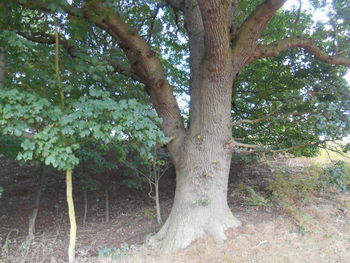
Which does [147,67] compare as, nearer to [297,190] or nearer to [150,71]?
[150,71]

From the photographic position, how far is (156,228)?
17.7 feet

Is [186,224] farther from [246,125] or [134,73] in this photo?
[246,125]

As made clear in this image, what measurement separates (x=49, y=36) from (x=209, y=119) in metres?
3.00

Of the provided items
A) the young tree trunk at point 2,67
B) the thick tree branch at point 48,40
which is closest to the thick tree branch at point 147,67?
the thick tree branch at point 48,40

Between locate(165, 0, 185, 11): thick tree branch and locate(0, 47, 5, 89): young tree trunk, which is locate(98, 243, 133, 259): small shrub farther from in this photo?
locate(165, 0, 185, 11): thick tree branch

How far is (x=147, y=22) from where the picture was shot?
25.7 ft

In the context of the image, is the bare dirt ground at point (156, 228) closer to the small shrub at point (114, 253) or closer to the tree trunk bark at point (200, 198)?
the small shrub at point (114, 253)

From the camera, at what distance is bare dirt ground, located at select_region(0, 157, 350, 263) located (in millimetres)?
3834

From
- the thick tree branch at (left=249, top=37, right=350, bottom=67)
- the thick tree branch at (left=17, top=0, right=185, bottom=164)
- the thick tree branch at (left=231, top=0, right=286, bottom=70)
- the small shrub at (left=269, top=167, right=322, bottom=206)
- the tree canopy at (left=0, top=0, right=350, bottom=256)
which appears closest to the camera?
the tree canopy at (left=0, top=0, right=350, bottom=256)

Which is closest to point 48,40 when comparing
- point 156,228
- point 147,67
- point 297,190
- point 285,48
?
point 147,67

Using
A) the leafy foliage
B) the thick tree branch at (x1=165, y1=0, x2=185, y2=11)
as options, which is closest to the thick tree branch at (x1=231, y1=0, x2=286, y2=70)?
the thick tree branch at (x1=165, y1=0, x2=185, y2=11)

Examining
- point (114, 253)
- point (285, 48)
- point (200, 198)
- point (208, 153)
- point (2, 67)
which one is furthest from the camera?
point (285, 48)

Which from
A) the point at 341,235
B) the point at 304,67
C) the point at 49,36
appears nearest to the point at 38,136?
the point at 49,36

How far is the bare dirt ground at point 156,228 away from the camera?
3834 millimetres
